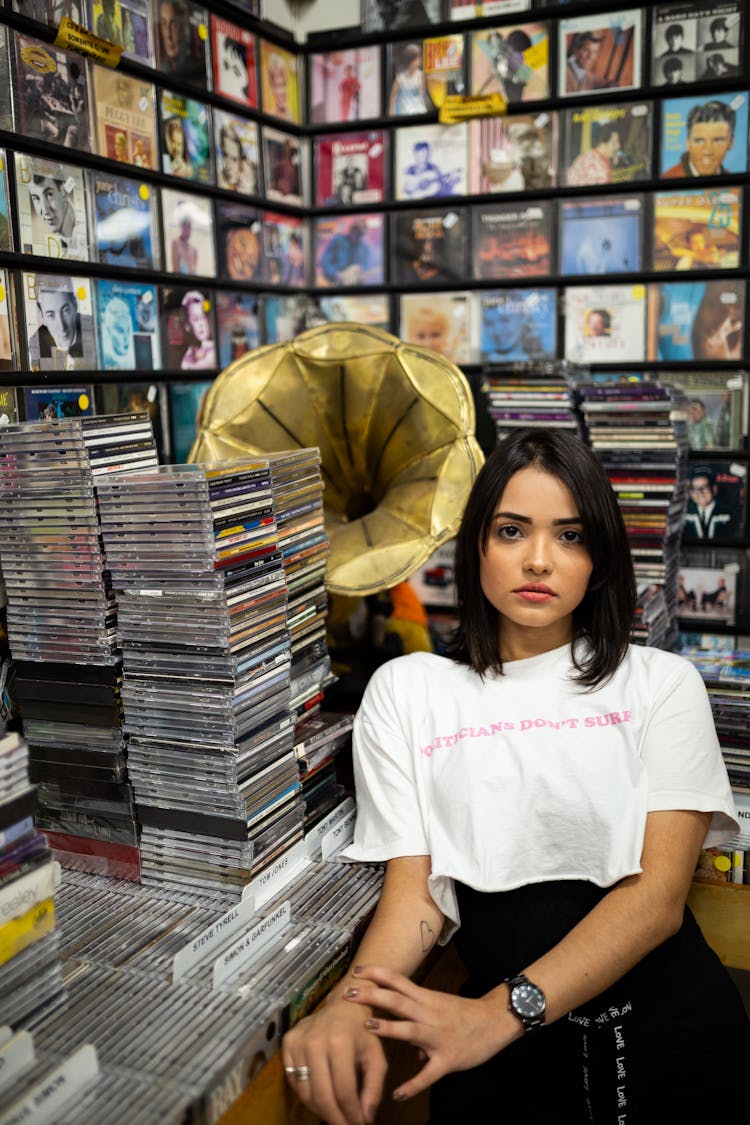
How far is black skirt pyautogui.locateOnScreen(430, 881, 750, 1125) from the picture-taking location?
1211 millimetres

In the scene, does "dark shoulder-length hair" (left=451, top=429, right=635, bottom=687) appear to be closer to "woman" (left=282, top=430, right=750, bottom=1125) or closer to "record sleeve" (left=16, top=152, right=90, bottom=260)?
Result: "woman" (left=282, top=430, right=750, bottom=1125)

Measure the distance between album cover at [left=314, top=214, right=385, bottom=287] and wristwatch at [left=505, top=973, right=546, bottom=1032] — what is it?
2.21 metres

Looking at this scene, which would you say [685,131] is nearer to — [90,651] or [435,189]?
[435,189]

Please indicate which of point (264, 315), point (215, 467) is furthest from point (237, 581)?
point (264, 315)

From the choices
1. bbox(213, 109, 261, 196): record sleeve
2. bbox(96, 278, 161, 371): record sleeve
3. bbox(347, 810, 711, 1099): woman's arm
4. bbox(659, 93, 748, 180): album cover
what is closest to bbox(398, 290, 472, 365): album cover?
bbox(213, 109, 261, 196): record sleeve

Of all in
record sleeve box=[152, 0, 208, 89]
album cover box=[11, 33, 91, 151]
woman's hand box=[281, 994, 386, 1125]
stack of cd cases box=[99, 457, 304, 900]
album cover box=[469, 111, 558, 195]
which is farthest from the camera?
album cover box=[469, 111, 558, 195]

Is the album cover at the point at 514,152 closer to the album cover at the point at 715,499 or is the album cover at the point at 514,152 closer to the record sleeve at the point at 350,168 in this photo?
the record sleeve at the point at 350,168

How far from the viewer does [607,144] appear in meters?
2.58

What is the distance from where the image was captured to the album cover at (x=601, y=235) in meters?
2.60

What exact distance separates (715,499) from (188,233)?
1.61 m

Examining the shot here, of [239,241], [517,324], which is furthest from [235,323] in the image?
[517,324]

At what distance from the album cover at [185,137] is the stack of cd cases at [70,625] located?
1.08m

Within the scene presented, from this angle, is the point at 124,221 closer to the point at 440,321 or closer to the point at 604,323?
the point at 440,321

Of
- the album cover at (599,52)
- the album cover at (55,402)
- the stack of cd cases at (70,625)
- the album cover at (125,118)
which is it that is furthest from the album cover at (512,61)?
the stack of cd cases at (70,625)
